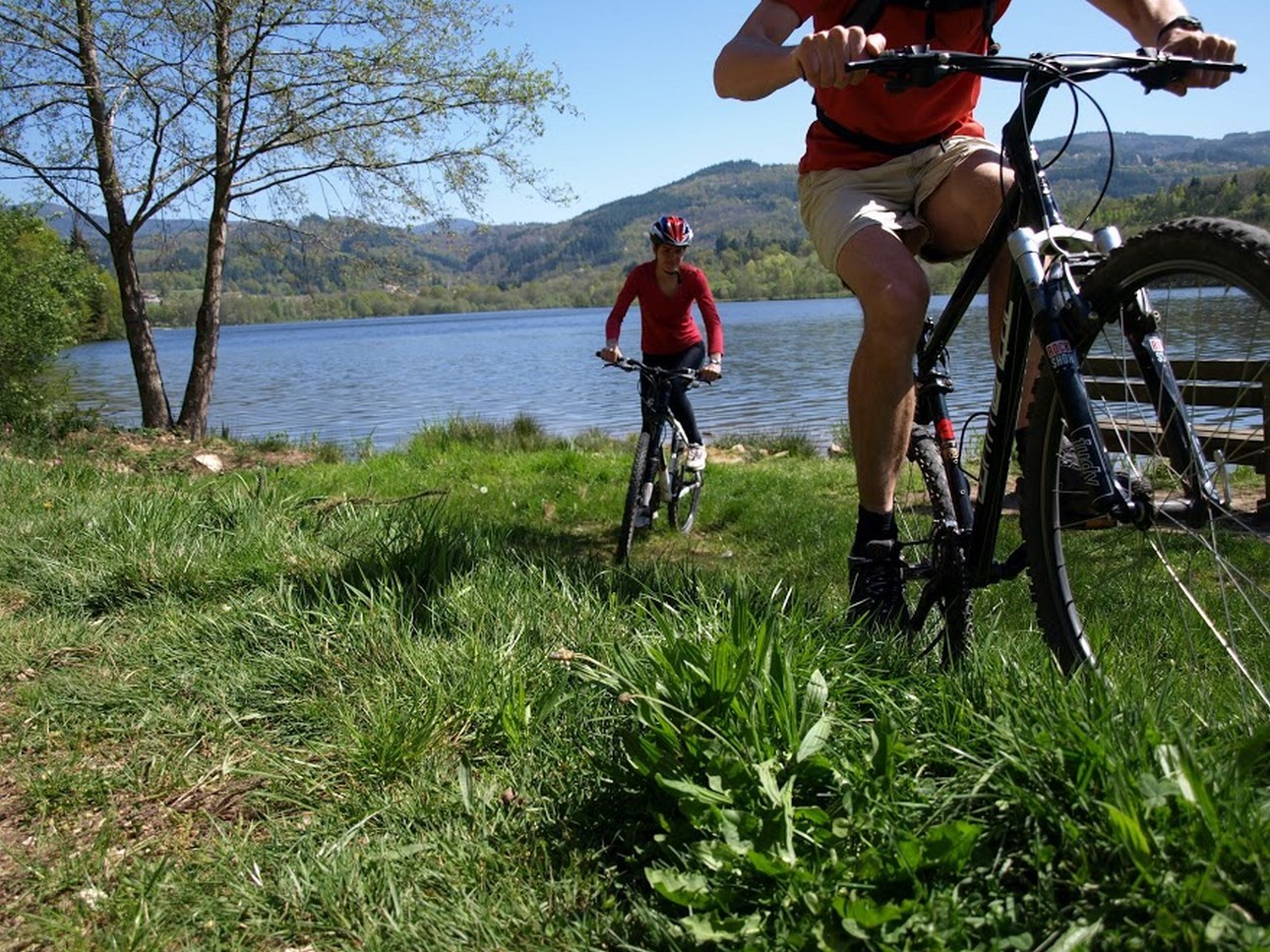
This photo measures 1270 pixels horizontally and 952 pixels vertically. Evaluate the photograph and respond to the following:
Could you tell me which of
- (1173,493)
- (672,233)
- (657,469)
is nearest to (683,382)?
(657,469)

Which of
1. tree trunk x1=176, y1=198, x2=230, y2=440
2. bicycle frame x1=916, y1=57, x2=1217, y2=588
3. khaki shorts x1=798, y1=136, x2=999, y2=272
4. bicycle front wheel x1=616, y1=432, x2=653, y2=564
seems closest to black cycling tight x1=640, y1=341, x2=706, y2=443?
bicycle front wheel x1=616, y1=432, x2=653, y2=564

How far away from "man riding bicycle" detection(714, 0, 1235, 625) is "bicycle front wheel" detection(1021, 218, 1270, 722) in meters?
0.58

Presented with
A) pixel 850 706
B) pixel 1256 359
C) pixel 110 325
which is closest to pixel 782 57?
pixel 1256 359

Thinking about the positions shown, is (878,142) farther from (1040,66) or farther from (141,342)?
(141,342)

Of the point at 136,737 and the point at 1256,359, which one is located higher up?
the point at 1256,359

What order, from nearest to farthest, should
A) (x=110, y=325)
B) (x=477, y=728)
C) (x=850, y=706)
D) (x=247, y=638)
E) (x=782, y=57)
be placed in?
(x=850, y=706) < (x=477, y=728) < (x=782, y=57) < (x=247, y=638) < (x=110, y=325)

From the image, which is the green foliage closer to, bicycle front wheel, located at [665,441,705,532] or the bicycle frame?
bicycle front wheel, located at [665,441,705,532]

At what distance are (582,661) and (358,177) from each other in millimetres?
13162

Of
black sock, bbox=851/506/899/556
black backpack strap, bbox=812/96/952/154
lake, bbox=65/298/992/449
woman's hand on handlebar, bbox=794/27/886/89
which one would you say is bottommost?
lake, bbox=65/298/992/449

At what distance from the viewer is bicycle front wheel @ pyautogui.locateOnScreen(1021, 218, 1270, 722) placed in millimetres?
1996

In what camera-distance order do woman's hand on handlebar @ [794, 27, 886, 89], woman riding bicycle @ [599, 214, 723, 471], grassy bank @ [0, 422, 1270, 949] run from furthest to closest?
woman riding bicycle @ [599, 214, 723, 471] → woman's hand on handlebar @ [794, 27, 886, 89] → grassy bank @ [0, 422, 1270, 949]

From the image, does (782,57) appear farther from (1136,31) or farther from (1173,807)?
(1173,807)

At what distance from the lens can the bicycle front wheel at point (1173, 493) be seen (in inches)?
78.6

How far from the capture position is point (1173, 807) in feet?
5.08
